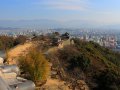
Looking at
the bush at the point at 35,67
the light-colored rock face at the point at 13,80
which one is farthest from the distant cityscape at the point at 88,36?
the light-colored rock face at the point at 13,80

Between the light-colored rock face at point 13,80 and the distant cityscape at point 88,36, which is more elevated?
the light-colored rock face at point 13,80

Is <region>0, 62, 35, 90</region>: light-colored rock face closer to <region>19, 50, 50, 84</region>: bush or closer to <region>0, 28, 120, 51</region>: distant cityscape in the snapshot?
<region>19, 50, 50, 84</region>: bush

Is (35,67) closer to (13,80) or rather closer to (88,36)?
(13,80)

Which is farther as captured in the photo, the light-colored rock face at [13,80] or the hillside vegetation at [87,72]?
the hillside vegetation at [87,72]

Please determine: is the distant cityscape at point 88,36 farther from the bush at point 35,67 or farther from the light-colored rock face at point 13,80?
the light-colored rock face at point 13,80

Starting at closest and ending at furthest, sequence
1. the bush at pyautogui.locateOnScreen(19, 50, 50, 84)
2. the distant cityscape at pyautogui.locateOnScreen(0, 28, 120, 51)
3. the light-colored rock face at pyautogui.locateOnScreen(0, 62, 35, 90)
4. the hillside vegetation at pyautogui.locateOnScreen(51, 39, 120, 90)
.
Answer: the light-colored rock face at pyautogui.locateOnScreen(0, 62, 35, 90) → the bush at pyautogui.locateOnScreen(19, 50, 50, 84) → the hillside vegetation at pyautogui.locateOnScreen(51, 39, 120, 90) → the distant cityscape at pyautogui.locateOnScreen(0, 28, 120, 51)

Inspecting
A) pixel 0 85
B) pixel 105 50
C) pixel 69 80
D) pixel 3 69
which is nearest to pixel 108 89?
pixel 69 80

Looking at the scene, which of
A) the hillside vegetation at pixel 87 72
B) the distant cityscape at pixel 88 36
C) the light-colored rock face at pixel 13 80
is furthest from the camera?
the distant cityscape at pixel 88 36

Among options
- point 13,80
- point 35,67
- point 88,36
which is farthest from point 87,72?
point 88,36

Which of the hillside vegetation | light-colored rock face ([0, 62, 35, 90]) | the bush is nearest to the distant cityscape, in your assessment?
the hillside vegetation
